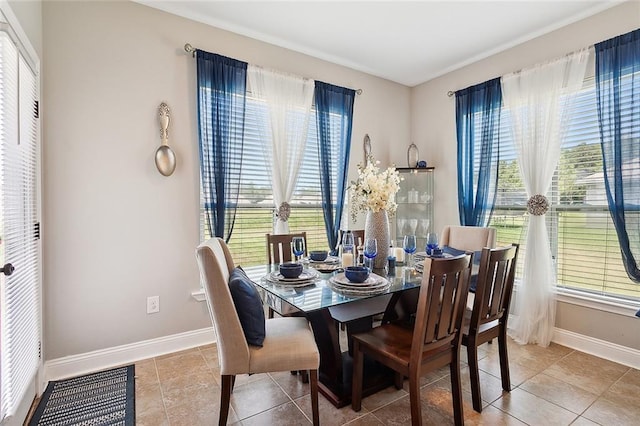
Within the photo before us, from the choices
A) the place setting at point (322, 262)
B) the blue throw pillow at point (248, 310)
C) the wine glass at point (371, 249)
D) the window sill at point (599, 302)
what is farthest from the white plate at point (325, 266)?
the window sill at point (599, 302)

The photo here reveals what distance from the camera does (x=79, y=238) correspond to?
2432 mm

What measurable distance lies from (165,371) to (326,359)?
4.22ft

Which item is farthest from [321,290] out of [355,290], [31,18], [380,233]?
[31,18]

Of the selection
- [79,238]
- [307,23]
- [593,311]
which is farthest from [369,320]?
[307,23]

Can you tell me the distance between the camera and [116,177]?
8.38 ft

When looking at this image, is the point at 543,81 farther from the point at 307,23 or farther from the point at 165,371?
the point at 165,371

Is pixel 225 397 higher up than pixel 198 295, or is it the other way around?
pixel 198 295

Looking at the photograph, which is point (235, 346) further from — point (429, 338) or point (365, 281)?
point (429, 338)

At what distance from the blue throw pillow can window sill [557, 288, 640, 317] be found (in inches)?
111

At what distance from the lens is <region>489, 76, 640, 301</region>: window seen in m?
2.74

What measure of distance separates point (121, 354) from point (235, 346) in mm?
1532

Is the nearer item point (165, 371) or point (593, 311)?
point (165, 371)

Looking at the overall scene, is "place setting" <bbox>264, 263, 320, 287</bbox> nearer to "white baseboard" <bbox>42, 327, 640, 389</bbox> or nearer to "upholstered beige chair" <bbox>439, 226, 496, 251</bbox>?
"white baseboard" <bbox>42, 327, 640, 389</bbox>

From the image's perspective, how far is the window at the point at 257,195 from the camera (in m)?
3.15
